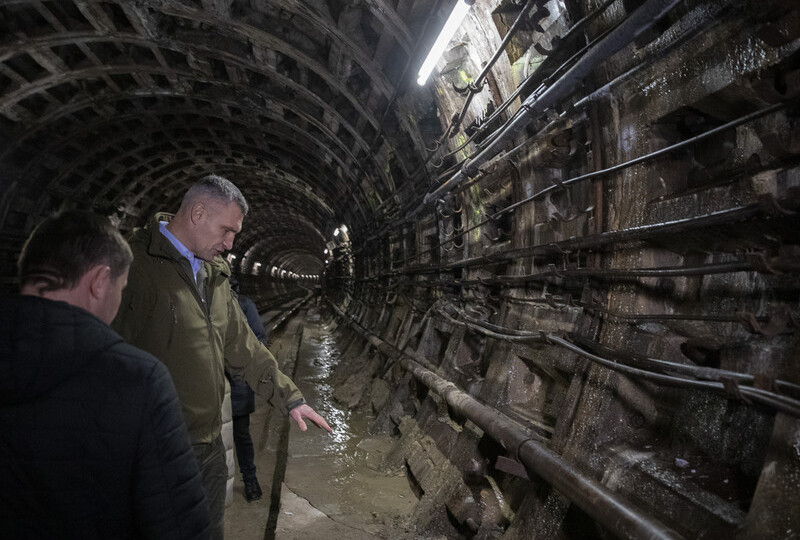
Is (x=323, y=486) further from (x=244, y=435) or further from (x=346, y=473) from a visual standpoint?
(x=244, y=435)

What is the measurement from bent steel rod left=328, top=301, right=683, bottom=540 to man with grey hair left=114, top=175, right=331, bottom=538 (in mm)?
1355

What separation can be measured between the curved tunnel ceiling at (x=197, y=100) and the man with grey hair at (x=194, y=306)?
3.64m

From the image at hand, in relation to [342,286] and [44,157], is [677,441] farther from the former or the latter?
[342,286]

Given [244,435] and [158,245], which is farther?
[244,435]

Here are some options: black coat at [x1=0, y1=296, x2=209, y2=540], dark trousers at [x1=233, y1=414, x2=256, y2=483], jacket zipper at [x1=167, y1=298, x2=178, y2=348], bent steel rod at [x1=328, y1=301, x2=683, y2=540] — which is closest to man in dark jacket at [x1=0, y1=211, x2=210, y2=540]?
black coat at [x1=0, y1=296, x2=209, y2=540]

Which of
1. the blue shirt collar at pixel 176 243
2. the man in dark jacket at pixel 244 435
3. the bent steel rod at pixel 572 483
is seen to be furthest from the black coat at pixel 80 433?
the man in dark jacket at pixel 244 435

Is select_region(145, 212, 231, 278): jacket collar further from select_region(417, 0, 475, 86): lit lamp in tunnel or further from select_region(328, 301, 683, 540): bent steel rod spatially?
select_region(417, 0, 475, 86): lit lamp in tunnel

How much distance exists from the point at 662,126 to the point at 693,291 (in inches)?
46.8

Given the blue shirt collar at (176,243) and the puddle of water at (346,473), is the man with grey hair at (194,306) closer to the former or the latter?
the blue shirt collar at (176,243)

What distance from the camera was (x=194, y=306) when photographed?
7.73 ft

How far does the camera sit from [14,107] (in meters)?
9.82

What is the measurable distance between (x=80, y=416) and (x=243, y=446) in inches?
132

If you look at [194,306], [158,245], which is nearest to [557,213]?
[194,306]

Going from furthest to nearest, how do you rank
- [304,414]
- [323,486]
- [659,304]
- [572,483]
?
1. [323,486]
2. [659,304]
3. [304,414]
4. [572,483]
